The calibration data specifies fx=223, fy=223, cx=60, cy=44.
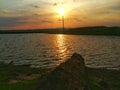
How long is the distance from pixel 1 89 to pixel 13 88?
0.95 m

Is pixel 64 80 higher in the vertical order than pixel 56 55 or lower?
higher

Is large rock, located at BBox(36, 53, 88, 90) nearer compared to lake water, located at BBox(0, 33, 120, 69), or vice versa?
large rock, located at BBox(36, 53, 88, 90)

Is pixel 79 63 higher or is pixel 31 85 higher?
pixel 79 63

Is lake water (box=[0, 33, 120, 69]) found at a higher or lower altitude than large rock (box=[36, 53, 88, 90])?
lower

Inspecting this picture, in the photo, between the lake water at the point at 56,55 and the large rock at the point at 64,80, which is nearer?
the large rock at the point at 64,80

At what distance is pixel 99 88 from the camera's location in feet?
63.7

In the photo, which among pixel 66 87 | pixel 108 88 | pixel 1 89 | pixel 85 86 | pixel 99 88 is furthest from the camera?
pixel 108 88

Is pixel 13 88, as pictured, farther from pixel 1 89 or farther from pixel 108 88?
pixel 108 88

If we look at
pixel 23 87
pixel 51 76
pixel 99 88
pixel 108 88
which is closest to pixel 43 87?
pixel 51 76

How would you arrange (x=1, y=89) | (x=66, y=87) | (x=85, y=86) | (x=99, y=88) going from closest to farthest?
(x=66, y=87) → (x=85, y=86) → (x=1, y=89) → (x=99, y=88)

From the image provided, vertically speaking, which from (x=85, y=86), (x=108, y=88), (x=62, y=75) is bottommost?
(x=108, y=88)

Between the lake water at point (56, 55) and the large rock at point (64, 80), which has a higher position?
the large rock at point (64, 80)

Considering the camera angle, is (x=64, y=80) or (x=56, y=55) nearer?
(x=64, y=80)

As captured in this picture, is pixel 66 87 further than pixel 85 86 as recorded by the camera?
No
